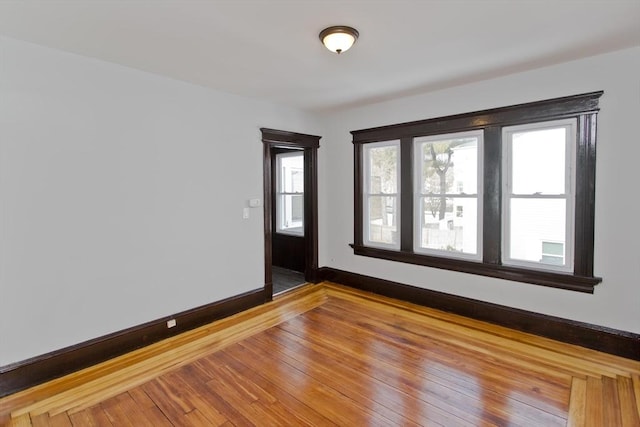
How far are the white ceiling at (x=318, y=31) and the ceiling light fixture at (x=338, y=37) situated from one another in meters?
0.05

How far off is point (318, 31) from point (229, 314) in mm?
3043

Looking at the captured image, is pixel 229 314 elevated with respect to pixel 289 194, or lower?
lower

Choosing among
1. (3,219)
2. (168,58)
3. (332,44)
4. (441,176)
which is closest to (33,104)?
(3,219)

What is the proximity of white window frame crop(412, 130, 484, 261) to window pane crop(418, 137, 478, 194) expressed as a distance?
0.04 m

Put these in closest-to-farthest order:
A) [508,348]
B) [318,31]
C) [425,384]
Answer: [318,31], [425,384], [508,348]

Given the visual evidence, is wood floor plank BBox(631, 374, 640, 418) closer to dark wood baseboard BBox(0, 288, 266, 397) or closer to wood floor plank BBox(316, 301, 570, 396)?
wood floor plank BBox(316, 301, 570, 396)

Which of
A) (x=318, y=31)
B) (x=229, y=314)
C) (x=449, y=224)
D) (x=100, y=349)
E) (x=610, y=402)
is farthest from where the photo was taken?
(x=449, y=224)

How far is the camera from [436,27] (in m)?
2.34

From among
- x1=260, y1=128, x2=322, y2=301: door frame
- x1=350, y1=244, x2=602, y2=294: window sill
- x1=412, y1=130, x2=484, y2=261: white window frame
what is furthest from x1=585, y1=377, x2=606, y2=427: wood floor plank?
x1=260, y1=128, x2=322, y2=301: door frame

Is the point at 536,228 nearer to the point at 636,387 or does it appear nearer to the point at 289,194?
the point at 636,387

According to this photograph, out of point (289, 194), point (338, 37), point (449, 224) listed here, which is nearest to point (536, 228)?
point (449, 224)

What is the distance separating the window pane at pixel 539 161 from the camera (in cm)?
316

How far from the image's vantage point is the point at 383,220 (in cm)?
461

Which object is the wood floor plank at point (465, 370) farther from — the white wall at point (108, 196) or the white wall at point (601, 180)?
the white wall at point (108, 196)
